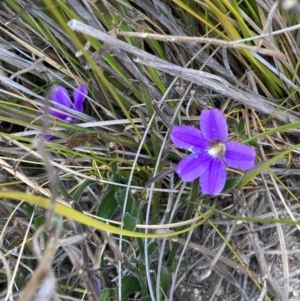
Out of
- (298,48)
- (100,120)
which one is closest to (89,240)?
(100,120)

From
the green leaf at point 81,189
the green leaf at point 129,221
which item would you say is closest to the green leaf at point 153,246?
the green leaf at point 129,221

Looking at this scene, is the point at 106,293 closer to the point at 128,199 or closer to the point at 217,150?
the point at 128,199

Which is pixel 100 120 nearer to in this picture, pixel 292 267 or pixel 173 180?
pixel 173 180

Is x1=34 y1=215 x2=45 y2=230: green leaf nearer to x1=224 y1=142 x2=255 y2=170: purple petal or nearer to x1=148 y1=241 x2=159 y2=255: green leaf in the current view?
x1=148 y1=241 x2=159 y2=255: green leaf

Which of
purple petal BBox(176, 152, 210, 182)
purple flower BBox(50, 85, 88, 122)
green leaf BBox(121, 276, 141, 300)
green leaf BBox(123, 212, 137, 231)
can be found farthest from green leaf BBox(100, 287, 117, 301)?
purple flower BBox(50, 85, 88, 122)

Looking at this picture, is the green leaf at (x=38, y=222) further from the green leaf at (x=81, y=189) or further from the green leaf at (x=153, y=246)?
the green leaf at (x=153, y=246)

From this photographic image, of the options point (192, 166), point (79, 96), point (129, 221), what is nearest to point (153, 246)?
point (129, 221)
